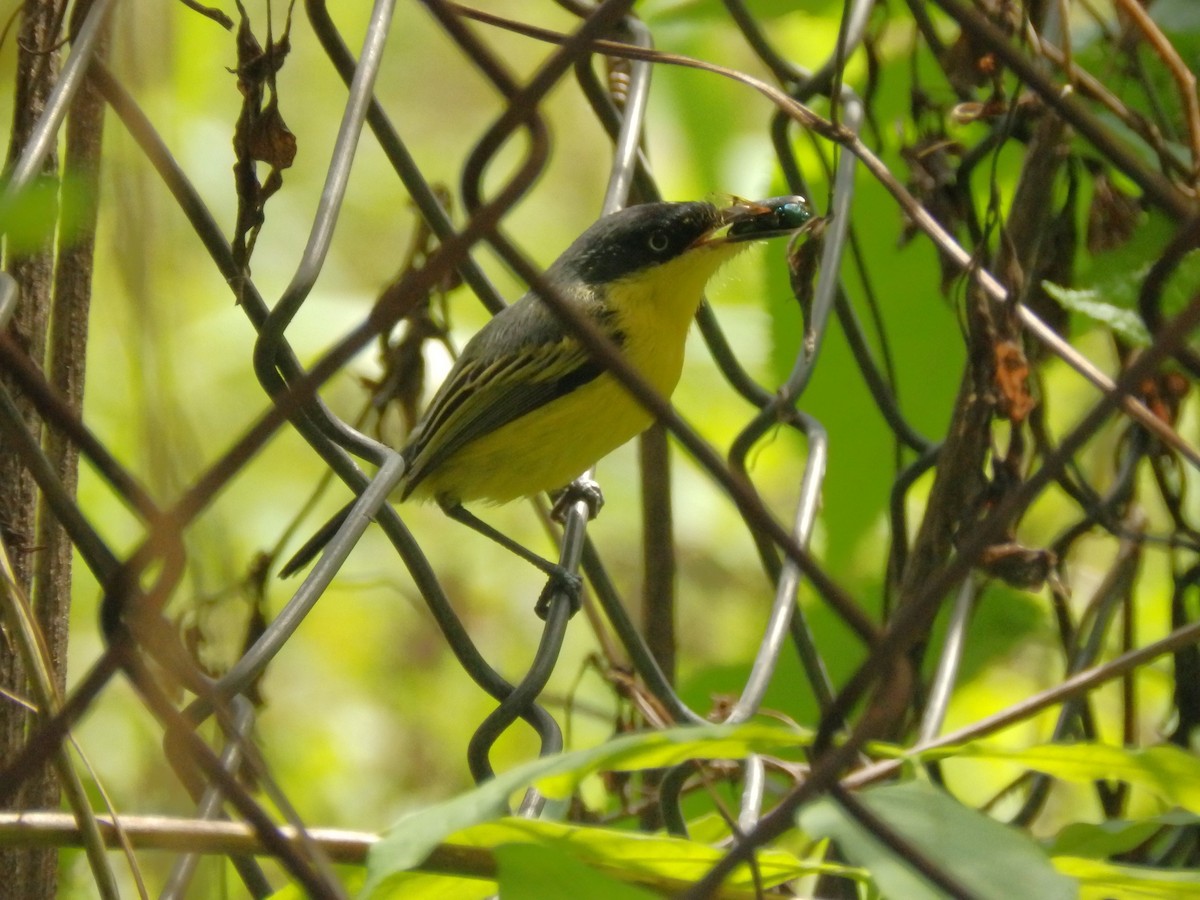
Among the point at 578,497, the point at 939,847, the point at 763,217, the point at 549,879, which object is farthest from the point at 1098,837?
the point at 578,497

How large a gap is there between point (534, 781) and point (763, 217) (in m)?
2.35

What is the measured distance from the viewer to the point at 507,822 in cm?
107

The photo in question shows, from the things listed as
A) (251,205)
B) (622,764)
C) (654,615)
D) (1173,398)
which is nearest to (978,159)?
(1173,398)

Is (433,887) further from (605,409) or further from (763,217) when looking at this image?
(605,409)

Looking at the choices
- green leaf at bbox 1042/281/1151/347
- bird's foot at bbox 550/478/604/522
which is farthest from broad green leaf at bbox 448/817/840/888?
bird's foot at bbox 550/478/604/522

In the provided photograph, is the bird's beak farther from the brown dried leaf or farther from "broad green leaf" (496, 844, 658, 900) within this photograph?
"broad green leaf" (496, 844, 658, 900)

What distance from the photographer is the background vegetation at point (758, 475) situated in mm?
1135

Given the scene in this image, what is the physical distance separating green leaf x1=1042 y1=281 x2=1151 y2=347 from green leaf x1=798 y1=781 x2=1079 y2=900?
4.17 ft

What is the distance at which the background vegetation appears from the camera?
1.13m

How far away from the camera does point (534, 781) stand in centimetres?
96

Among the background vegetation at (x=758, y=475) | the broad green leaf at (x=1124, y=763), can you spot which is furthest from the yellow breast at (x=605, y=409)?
the broad green leaf at (x=1124, y=763)

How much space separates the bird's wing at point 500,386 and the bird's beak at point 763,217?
24.1 inches

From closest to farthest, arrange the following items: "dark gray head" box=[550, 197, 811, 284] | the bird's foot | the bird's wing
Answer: "dark gray head" box=[550, 197, 811, 284]
the bird's foot
the bird's wing

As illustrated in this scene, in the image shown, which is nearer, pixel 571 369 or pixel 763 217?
pixel 763 217
